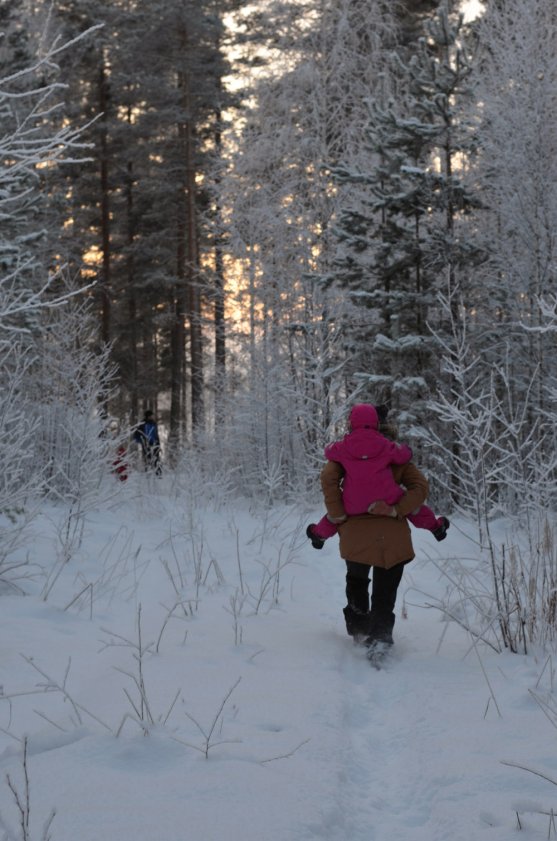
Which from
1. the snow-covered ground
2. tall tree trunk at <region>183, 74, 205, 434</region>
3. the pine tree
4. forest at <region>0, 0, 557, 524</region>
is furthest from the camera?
tall tree trunk at <region>183, 74, 205, 434</region>

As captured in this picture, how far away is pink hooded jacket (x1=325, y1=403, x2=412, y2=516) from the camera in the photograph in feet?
16.4

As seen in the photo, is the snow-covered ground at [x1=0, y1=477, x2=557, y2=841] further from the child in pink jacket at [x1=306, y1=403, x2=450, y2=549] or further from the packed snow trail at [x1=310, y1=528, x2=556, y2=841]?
the child in pink jacket at [x1=306, y1=403, x2=450, y2=549]

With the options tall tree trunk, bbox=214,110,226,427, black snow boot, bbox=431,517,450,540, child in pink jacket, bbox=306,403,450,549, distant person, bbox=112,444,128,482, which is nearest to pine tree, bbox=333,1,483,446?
distant person, bbox=112,444,128,482

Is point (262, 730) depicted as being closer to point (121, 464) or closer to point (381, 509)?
point (381, 509)

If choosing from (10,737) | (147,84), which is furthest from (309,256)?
(10,737)

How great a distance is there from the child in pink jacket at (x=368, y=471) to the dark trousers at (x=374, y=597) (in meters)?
0.33

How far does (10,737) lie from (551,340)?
39.5ft

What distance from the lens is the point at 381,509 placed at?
16.2 ft

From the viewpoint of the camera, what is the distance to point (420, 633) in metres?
5.49

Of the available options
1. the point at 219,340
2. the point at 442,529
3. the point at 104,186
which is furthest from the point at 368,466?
the point at 104,186

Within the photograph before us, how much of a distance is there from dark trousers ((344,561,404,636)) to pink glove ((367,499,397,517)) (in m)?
0.34

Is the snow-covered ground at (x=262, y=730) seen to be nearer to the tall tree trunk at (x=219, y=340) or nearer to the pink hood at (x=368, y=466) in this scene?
the pink hood at (x=368, y=466)

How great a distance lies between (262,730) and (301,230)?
15.9 meters

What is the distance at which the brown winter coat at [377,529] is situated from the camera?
4.94m
